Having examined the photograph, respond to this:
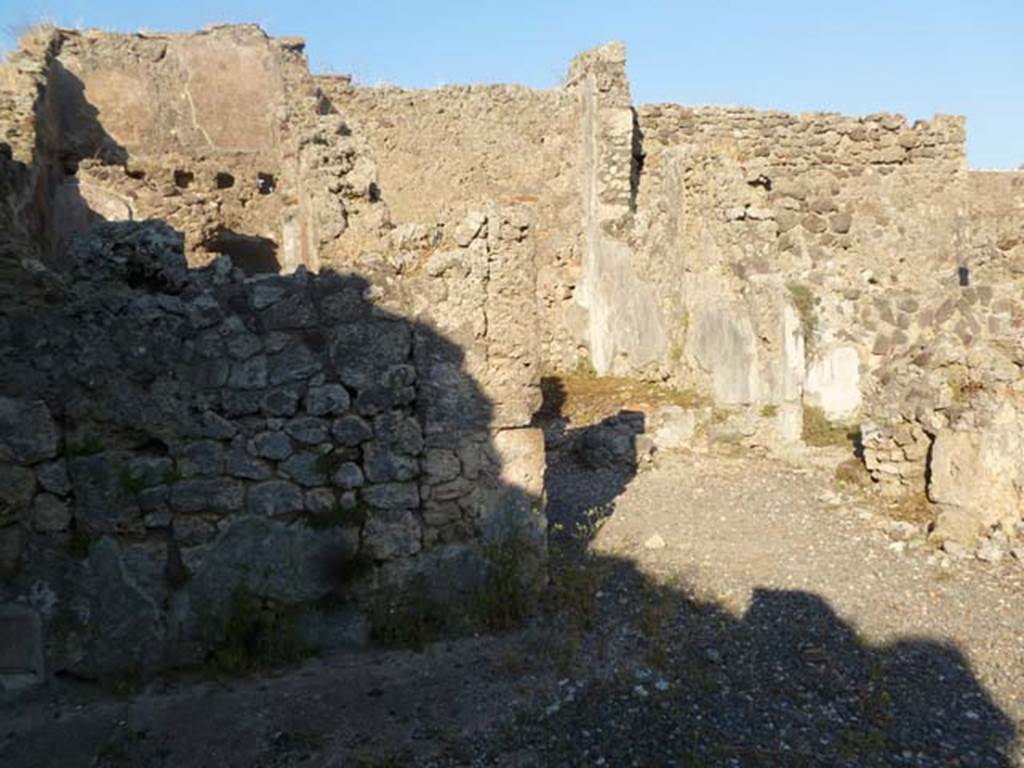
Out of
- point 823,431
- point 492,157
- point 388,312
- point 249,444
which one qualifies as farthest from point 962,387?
point 492,157

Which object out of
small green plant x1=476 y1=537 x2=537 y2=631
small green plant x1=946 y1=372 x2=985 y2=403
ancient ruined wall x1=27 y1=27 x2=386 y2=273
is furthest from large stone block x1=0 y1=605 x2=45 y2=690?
small green plant x1=946 y1=372 x2=985 y2=403

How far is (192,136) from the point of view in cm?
1238

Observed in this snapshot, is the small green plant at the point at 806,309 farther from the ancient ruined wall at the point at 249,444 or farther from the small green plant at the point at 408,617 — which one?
the small green plant at the point at 408,617

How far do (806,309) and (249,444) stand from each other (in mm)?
7363

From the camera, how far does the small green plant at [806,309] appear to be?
8.96 meters

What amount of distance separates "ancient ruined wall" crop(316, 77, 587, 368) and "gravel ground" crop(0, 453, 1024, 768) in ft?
22.1

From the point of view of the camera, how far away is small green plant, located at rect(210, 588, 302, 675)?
3.63m

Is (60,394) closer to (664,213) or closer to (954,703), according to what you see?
(954,703)

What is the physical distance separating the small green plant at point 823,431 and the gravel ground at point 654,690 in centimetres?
300

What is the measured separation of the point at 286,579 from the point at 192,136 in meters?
10.6

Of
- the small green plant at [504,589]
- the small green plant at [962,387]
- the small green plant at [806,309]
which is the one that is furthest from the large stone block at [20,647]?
the small green plant at [806,309]

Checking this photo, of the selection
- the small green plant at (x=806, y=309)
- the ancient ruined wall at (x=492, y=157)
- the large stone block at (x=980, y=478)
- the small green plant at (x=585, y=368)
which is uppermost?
the ancient ruined wall at (x=492, y=157)

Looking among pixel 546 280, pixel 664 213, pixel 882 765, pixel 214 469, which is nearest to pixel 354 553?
pixel 214 469

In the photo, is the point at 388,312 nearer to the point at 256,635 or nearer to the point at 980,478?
the point at 256,635
